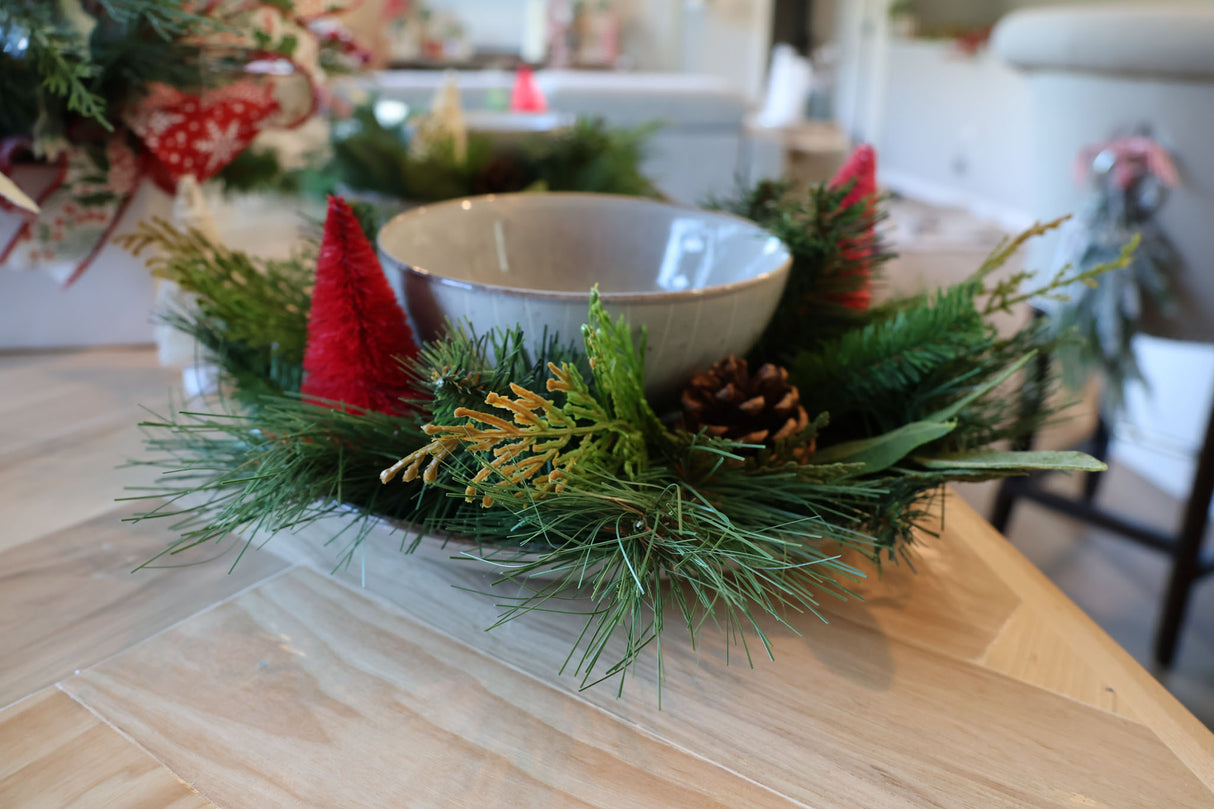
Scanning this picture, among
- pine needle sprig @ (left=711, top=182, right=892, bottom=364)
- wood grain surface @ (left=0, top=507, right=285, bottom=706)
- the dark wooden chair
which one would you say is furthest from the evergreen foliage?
the dark wooden chair

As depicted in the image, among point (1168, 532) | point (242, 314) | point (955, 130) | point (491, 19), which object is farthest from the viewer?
point (491, 19)

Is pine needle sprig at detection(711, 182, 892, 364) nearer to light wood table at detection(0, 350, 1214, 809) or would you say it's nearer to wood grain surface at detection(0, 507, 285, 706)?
light wood table at detection(0, 350, 1214, 809)

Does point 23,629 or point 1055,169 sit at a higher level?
point 1055,169

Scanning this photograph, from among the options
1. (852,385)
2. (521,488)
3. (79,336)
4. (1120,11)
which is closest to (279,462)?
(521,488)

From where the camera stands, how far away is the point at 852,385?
1.17 feet

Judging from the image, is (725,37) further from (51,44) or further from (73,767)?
(73,767)

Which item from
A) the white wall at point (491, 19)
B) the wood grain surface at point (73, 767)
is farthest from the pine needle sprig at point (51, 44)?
the white wall at point (491, 19)

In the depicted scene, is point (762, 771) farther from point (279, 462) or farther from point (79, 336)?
point (79, 336)

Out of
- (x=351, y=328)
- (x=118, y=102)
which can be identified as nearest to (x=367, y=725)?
(x=351, y=328)

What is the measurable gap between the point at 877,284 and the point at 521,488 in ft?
0.93

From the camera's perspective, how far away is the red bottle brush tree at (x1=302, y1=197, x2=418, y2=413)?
1.03 feet

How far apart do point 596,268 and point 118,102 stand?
0.28m

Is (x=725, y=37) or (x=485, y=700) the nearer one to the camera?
(x=485, y=700)

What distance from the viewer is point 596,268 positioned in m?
0.46
